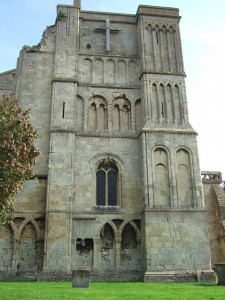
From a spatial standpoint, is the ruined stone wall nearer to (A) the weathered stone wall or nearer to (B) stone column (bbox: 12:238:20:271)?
(B) stone column (bbox: 12:238:20:271)

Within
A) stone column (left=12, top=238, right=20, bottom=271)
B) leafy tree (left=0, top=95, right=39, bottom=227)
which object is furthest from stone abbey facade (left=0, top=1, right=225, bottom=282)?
leafy tree (left=0, top=95, right=39, bottom=227)

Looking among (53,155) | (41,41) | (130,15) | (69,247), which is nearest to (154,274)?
(69,247)

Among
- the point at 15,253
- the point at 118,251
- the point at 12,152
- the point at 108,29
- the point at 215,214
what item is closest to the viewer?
the point at 12,152

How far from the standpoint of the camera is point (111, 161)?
21156mm

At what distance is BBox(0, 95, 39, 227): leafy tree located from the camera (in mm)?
12008

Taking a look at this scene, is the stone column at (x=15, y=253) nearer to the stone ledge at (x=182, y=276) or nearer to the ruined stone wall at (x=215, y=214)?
the stone ledge at (x=182, y=276)

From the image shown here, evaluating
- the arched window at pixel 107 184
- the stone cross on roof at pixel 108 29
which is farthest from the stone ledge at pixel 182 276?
the stone cross on roof at pixel 108 29

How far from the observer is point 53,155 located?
66.0 ft

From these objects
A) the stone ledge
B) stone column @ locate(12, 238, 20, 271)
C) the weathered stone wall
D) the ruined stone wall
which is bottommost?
the stone ledge

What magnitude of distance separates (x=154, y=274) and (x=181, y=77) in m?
12.5

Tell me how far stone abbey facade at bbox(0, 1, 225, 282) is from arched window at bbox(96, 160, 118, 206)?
6 centimetres

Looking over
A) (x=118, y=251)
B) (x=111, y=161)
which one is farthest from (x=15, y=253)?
(x=111, y=161)

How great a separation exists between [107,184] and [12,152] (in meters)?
9.24

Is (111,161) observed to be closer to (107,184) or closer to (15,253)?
(107,184)
